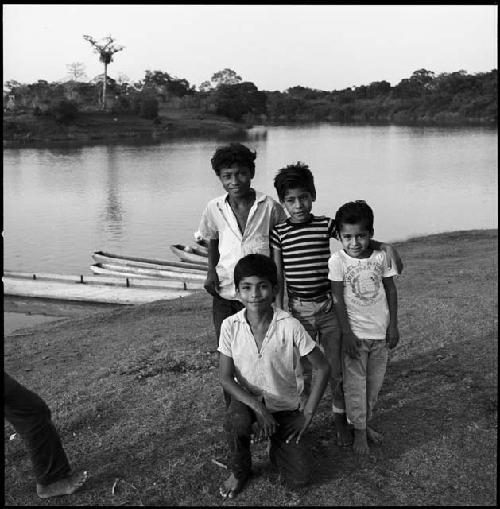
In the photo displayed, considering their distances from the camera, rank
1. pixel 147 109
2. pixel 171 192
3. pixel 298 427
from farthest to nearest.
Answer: pixel 147 109 < pixel 171 192 < pixel 298 427

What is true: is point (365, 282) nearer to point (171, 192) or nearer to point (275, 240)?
point (275, 240)

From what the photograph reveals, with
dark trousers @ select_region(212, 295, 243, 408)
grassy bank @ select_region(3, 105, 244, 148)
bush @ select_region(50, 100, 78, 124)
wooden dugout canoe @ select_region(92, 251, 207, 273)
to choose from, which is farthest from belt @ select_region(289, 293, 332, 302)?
bush @ select_region(50, 100, 78, 124)

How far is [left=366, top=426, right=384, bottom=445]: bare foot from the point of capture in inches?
148

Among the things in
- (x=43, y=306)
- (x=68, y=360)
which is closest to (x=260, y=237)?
(x=68, y=360)

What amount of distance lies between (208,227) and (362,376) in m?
1.42

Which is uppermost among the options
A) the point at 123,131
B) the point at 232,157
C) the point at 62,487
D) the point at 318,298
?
the point at 123,131

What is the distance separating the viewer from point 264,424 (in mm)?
3342

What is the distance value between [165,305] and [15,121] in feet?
187

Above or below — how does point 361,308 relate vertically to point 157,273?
above

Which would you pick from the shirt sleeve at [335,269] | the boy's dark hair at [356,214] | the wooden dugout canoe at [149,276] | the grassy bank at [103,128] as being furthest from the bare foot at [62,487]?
the grassy bank at [103,128]

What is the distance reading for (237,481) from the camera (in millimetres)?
3311

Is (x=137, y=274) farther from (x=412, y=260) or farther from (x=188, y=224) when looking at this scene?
(x=188, y=224)

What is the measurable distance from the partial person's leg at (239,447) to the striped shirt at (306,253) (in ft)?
2.74

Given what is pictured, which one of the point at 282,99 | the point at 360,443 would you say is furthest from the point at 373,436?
the point at 282,99
